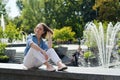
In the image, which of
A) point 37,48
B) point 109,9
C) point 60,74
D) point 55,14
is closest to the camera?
point 60,74

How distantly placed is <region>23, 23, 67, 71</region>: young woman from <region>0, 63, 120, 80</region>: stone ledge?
0.12m

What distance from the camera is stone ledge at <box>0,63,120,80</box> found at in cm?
523

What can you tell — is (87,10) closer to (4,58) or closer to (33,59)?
(4,58)

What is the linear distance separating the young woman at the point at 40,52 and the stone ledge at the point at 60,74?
0.12 meters

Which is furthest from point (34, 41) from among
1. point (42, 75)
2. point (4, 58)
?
point (4, 58)

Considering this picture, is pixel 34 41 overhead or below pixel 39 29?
below

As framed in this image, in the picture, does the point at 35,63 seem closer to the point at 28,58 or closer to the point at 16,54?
the point at 28,58

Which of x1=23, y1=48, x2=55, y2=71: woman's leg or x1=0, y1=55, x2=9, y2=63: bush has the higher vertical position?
x1=0, y1=55, x2=9, y2=63: bush

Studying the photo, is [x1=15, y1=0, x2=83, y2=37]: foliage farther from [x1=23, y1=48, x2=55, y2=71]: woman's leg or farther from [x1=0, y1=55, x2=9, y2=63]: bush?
[x1=23, y1=48, x2=55, y2=71]: woman's leg

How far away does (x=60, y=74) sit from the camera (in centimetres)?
572

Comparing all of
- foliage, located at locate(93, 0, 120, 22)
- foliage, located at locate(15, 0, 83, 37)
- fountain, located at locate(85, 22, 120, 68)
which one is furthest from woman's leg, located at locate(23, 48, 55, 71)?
foliage, located at locate(15, 0, 83, 37)

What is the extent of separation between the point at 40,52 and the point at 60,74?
540 millimetres

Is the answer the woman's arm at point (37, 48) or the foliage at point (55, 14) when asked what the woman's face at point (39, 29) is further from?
the foliage at point (55, 14)

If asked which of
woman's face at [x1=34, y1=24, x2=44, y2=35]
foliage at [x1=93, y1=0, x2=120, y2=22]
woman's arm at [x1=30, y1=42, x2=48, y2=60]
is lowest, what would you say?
woman's arm at [x1=30, y1=42, x2=48, y2=60]
